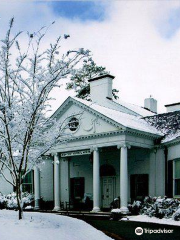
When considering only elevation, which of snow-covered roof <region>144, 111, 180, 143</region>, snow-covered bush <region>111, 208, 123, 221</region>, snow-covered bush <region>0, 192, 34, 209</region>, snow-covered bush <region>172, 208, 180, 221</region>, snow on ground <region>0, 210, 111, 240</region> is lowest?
snow-covered bush <region>0, 192, 34, 209</region>

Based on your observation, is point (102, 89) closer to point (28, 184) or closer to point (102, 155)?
point (102, 155)

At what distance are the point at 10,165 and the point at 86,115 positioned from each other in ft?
33.6

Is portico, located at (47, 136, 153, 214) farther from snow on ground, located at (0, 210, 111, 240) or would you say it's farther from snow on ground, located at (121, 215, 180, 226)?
snow on ground, located at (0, 210, 111, 240)

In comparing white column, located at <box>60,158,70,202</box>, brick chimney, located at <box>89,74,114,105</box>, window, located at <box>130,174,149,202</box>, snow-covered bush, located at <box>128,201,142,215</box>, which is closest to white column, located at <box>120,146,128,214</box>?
snow-covered bush, located at <box>128,201,142,215</box>

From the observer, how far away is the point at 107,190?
71.5 ft

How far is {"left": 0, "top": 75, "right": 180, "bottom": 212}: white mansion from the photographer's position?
18.3 meters

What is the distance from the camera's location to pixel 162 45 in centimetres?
685

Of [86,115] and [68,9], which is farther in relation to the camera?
[86,115]

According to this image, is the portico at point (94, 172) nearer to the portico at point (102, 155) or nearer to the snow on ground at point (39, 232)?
the portico at point (102, 155)

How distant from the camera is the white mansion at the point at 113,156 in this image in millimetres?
18328

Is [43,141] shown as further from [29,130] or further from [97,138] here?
[97,138]

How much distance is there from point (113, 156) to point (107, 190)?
7.09 feet

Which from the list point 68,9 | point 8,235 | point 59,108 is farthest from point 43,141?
point 59,108

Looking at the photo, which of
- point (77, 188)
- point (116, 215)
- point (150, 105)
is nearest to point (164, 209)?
point (116, 215)
